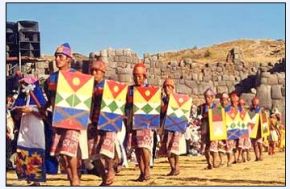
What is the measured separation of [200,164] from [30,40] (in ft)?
22.8

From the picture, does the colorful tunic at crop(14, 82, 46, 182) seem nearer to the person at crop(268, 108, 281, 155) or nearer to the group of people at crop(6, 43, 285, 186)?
the group of people at crop(6, 43, 285, 186)

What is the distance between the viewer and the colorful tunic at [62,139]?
842cm

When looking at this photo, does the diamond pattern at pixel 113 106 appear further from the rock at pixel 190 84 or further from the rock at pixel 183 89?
A: the rock at pixel 190 84

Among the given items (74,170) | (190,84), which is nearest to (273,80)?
(190,84)

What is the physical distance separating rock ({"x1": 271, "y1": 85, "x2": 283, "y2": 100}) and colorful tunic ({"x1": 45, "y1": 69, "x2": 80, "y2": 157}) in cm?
1471

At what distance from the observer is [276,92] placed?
895 inches

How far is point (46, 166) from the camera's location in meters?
9.02

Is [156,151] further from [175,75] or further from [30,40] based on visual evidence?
[175,75]

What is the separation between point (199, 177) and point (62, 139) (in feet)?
9.66

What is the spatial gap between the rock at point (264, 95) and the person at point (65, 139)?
1427 centimetres

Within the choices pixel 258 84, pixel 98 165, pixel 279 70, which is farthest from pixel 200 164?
pixel 279 70

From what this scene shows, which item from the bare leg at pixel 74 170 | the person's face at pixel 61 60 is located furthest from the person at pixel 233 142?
the person's face at pixel 61 60

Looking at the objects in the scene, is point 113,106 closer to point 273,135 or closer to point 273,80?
point 273,135

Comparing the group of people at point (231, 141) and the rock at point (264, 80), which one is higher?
the rock at point (264, 80)
